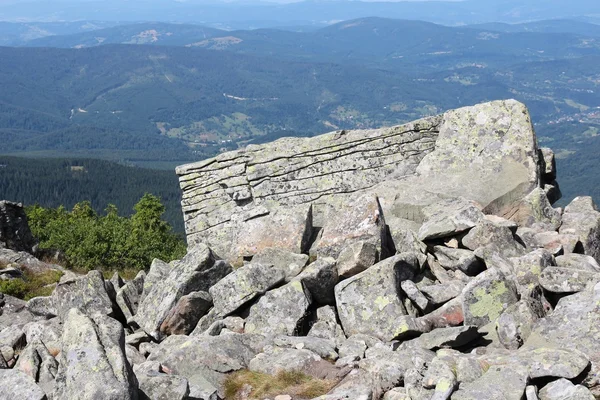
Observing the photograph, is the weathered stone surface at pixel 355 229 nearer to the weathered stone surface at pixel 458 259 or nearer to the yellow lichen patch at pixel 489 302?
the weathered stone surface at pixel 458 259

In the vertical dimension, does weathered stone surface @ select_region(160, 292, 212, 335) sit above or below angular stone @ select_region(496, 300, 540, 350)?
below

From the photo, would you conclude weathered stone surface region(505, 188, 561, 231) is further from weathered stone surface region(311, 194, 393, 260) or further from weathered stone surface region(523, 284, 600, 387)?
weathered stone surface region(523, 284, 600, 387)

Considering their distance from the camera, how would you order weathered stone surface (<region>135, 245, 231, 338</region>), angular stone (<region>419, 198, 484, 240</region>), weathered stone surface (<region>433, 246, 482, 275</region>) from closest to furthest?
weathered stone surface (<region>433, 246, 482, 275</region>) < weathered stone surface (<region>135, 245, 231, 338</region>) < angular stone (<region>419, 198, 484, 240</region>)

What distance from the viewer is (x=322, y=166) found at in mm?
25188

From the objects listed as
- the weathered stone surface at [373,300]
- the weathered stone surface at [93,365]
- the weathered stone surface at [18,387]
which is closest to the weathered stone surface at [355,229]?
the weathered stone surface at [373,300]

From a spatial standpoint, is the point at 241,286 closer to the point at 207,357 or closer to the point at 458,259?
the point at 207,357

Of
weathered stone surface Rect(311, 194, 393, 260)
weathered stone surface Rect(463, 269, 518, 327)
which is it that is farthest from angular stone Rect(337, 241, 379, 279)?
weathered stone surface Rect(463, 269, 518, 327)

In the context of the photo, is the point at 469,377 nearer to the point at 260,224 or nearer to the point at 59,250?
the point at 260,224

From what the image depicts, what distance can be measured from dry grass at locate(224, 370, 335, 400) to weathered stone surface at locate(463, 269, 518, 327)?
3.66 m

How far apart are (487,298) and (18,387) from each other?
939cm

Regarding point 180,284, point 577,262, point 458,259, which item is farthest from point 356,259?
point 577,262

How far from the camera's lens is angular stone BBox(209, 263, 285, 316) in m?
16.5

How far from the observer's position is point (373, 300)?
15336 millimetres

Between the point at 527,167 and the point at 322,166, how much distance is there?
734 cm
